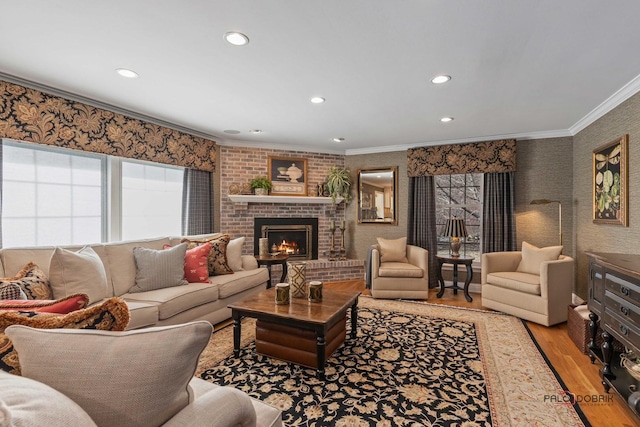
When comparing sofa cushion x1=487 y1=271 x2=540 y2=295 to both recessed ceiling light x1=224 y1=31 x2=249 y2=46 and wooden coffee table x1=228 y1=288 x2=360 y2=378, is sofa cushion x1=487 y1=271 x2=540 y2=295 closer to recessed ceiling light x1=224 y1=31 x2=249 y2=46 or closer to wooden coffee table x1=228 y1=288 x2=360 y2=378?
wooden coffee table x1=228 y1=288 x2=360 y2=378

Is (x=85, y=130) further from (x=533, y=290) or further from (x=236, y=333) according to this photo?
(x=533, y=290)

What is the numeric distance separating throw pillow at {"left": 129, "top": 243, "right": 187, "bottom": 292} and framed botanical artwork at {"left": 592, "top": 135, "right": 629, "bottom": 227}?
4464 millimetres

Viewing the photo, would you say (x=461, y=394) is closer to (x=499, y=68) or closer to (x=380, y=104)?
(x=499, y=68)

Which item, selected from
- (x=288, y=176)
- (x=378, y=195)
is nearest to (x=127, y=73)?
(x=288, y=176)

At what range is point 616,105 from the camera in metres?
3.02

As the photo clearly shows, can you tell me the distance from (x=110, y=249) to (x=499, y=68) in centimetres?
385

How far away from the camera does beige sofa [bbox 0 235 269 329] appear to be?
240 cm

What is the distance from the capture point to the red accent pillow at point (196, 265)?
3184 mm

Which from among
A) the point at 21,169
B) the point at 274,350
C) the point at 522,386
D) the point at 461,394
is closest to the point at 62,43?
the point at 21,169

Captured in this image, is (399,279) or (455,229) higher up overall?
(455,229)

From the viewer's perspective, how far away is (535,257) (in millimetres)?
3760

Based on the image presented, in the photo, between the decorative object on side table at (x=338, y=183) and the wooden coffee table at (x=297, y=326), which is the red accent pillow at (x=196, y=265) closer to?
the wooden coffee table at (x=297, y=326)

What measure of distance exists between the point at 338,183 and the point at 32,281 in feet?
13.5

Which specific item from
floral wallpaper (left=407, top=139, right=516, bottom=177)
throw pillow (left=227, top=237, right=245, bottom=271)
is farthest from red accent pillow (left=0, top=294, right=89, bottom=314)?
floral wallpaper (left=407, top=139, right=516, bottom=177)
